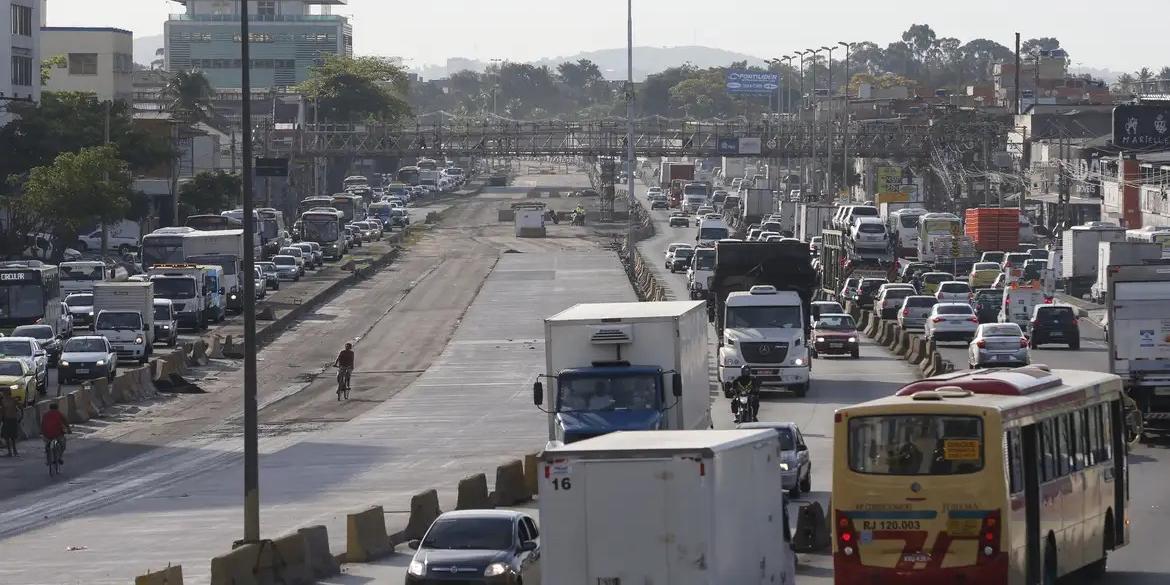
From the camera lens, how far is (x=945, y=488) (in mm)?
18344

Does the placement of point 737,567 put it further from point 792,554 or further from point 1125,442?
point 1125,442

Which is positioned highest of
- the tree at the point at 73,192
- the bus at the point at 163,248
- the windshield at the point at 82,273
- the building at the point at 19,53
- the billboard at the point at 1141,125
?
the building at the point at 19,53

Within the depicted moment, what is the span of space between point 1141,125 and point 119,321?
58876mm

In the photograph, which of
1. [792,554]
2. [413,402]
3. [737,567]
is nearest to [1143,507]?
[792,554]

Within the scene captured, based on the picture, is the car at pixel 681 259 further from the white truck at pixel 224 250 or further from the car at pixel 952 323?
the car at pixel 952 323

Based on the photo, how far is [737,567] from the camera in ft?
57.5

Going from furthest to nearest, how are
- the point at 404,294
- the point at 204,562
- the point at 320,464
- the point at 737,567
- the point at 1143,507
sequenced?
the point at 404,294
the point at 320,464
the point at 1143,507
the point at 204,562
the point at 737,567

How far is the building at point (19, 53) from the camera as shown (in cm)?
10256

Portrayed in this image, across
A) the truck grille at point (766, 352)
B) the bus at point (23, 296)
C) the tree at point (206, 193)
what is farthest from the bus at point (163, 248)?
the truck grille at point (766, 352)

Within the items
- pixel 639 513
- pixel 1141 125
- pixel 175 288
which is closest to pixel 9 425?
pixel 639 513

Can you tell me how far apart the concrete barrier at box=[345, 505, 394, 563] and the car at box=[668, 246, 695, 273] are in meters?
69.9

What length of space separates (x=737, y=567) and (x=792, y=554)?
8.31 feet

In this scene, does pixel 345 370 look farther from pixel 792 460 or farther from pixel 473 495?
pixel 792 460

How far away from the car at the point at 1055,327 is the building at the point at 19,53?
61.0 m
